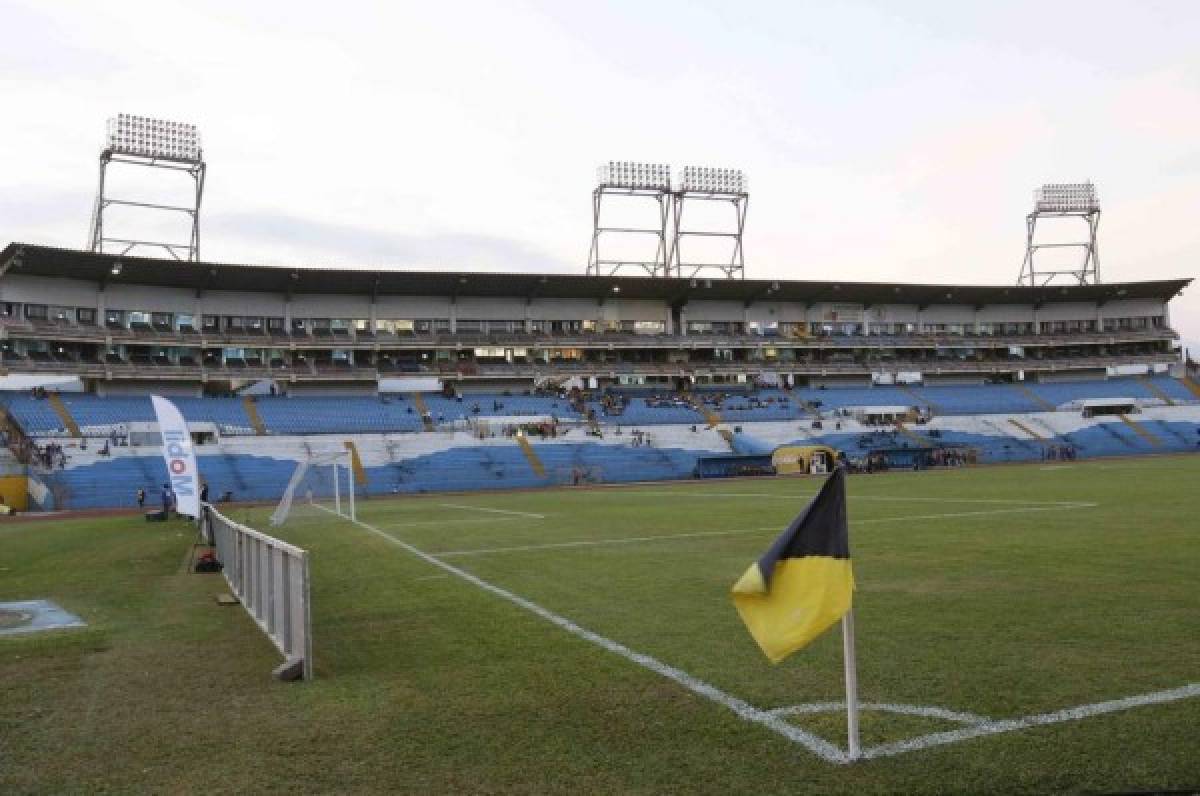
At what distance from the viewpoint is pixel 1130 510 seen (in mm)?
20484

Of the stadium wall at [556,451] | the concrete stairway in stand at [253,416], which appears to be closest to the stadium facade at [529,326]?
the concrete stairway in stand at [253,416]

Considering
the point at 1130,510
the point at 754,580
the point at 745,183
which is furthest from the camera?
the point at 745,183

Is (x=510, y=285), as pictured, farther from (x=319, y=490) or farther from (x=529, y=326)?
(x=319, y=490)

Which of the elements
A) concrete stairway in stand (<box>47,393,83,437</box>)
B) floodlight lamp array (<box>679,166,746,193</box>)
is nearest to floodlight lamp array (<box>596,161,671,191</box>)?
floodlight lamp array (<box>679,166,746,193</box>)

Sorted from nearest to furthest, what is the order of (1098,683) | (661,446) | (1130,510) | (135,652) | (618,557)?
1. (1098,683)
2. (135,652)
3. (618,557)
4. (1130,510)
5. (661,446)

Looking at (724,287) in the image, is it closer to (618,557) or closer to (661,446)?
(661,446)

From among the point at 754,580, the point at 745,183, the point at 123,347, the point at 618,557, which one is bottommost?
the point at 618,557

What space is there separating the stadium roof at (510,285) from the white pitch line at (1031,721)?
58905 mm

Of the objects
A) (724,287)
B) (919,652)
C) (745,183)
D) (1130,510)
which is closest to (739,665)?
(919,652)

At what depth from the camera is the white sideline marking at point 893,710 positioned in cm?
567

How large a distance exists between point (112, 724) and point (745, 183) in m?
78.4

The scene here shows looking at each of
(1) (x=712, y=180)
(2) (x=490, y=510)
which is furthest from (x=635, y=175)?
(2) (x=490, y=510)

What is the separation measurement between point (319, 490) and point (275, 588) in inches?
1435

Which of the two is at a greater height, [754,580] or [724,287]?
[724,287]
